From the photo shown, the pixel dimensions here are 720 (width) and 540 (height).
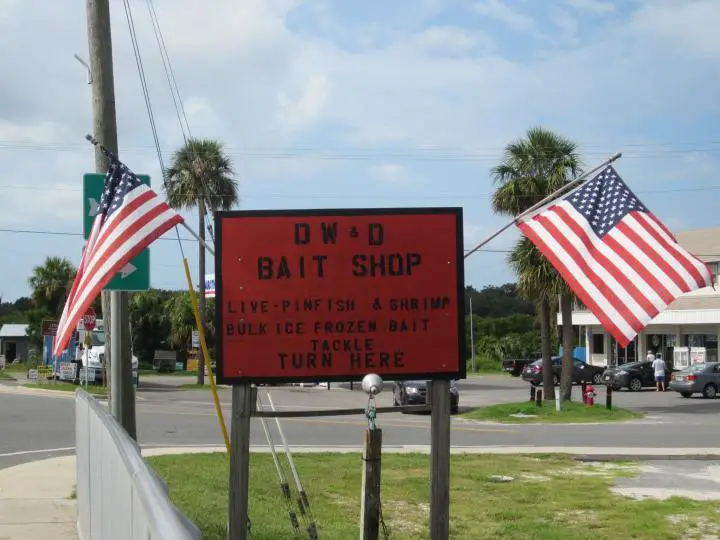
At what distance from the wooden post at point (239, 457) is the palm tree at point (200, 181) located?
1357 inches

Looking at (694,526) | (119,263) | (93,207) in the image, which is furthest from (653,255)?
(93,207)

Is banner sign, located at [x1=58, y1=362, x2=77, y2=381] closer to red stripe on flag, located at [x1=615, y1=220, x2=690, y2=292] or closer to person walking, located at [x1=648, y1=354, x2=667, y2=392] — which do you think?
person walking, located at [x1=648, y1=354, x2=667, y2=392]

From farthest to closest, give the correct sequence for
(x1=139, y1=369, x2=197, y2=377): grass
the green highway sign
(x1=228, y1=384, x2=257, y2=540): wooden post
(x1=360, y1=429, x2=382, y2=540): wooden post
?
(x1=139, y1=369, x2=197, y2=377): grass → the green highway sign → (x1=228, y1=384, x2=257, y2=540): wooden post → (x1=360, y1=429, x2=382, y2=540): wooden post

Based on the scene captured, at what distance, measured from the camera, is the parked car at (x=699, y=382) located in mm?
35812

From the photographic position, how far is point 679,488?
12742 mm

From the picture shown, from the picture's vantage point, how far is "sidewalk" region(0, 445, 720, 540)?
31.6ft

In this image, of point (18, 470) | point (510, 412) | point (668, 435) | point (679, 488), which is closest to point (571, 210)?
point (679, 488)

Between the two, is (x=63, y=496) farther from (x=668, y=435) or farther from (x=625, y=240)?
(x=668, y=435)

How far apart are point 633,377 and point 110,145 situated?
34243mm

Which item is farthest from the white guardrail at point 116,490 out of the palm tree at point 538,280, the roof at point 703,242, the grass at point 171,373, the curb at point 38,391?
the grass at point 171,373

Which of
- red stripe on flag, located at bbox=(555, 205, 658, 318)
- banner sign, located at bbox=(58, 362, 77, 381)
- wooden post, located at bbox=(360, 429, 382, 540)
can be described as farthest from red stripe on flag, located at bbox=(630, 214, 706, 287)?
banner sign, located at bbox=(58, 362, 77, 381)

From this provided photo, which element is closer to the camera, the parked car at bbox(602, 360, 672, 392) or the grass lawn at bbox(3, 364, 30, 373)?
the parked car at bbox(602, 360, 672, 392)

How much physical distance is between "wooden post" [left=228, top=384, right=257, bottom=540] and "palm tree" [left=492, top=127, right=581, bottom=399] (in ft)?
73.4

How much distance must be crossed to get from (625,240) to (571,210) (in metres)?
0.48
